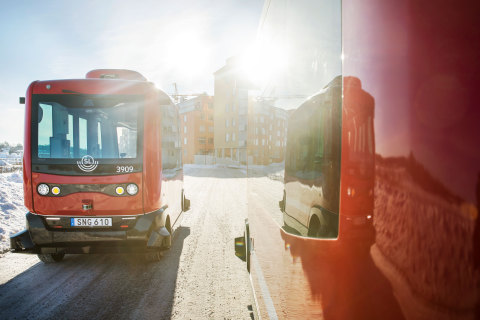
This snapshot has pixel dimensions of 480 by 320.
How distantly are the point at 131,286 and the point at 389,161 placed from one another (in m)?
4.03

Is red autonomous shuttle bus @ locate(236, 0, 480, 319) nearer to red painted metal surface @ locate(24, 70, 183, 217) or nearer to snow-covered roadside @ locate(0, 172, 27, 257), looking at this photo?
red painted metal surface @ locate(24, 70, 183, 217)

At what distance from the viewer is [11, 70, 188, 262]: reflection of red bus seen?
404 centimetres

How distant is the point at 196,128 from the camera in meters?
49.5

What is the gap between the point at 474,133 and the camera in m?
0.56

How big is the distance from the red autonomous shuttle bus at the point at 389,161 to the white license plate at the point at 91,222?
3.62m

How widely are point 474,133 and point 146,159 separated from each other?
4150mm

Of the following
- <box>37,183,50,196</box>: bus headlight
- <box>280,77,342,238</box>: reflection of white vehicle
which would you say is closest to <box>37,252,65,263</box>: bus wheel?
<box>37,183,50,196</box>: bus headlight

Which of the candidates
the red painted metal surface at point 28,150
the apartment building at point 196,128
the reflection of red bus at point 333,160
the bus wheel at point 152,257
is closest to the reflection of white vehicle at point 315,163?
the reflection of red bus at point 333,160

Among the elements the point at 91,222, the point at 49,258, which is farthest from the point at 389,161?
the point at 49,258

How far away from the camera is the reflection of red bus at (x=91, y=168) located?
159 inches

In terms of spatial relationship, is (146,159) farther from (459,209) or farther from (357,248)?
(459,209)

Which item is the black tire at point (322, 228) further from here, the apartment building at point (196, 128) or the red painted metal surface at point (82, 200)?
the apartment building at point (196, 128)

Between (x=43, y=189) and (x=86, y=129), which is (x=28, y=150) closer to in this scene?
(x=43, y=189)

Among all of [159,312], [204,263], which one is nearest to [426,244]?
[159,312]
